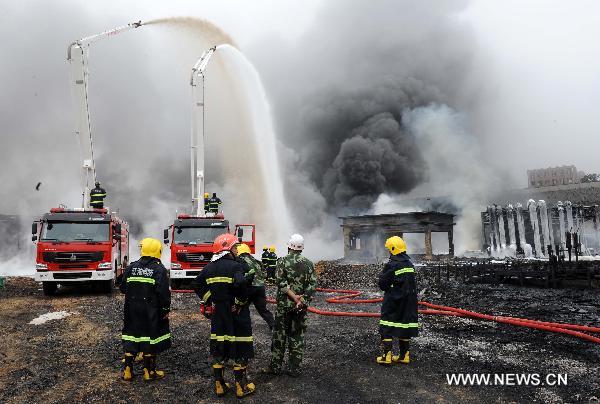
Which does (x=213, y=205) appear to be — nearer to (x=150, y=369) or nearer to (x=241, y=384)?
(x=150, y=369)

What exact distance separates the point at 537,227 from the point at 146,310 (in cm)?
3541

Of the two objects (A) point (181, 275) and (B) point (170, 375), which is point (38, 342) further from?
(A) point (181, 275)

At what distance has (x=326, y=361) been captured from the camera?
5.87 meters

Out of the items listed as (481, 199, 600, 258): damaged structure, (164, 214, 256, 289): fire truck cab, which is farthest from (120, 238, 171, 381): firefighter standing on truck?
(481, 199, 600, 258): damaged structure

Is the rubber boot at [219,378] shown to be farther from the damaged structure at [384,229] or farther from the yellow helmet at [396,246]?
the damaged structure at [384,229]

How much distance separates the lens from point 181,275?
14031 mm

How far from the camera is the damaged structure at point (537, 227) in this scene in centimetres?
3153

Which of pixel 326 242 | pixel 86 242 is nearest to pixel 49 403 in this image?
pixel 86 242

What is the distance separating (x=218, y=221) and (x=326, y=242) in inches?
1327

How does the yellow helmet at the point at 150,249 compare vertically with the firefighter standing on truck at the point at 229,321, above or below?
above

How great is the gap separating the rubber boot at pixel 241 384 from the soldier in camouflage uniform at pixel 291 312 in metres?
0.71

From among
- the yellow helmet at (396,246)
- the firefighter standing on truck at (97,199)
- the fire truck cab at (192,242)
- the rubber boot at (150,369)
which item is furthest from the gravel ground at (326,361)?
the firefighter standing on truck at (97,199)

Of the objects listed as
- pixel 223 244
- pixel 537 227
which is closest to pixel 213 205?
pixel 223 244

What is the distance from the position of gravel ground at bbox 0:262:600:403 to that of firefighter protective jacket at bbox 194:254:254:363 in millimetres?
574
